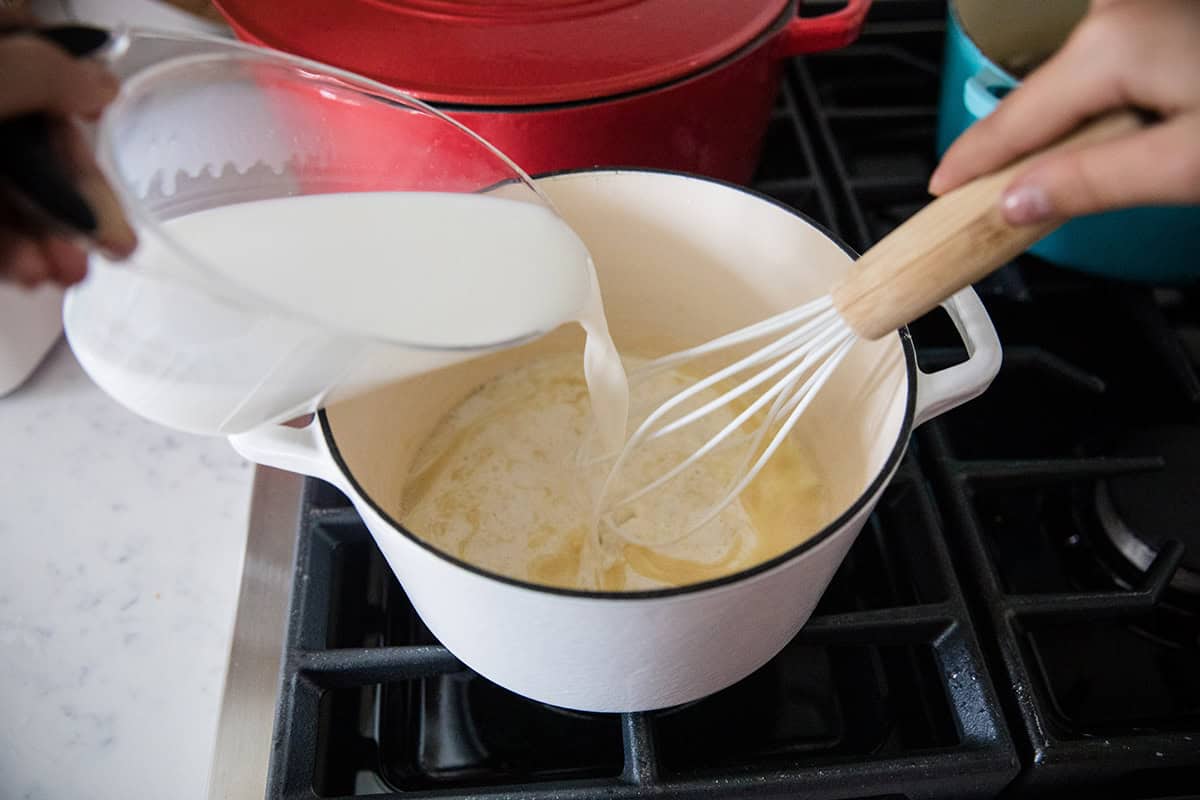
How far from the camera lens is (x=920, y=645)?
1.76ft

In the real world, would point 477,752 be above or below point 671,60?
below

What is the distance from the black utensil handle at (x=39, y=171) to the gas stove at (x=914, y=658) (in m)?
0.28

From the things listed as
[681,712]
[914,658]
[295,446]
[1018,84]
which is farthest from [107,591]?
[1018,84]

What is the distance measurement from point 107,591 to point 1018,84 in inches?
25.2

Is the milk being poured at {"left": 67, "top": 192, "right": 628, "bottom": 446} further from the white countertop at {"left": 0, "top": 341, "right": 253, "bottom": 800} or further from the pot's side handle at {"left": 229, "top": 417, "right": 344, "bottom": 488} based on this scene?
the white countertop at {"left": 0, "top": 341, "right": 253, "bottom": 800}

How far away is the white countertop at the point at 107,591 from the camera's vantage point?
20.1 inches

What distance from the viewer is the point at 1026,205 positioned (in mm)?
315

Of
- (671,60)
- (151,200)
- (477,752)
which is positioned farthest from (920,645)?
(151,200)

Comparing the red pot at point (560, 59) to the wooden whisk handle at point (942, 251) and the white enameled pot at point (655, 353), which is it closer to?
the white enameled pot at point (655, 353)

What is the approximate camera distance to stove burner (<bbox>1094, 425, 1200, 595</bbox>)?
54 cm

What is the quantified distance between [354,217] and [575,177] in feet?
0.44

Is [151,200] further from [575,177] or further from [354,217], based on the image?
[575,177]

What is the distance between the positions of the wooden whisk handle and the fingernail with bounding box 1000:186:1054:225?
0.5 inches

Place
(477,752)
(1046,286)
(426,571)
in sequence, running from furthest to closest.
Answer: (1046,286) → (477,752) → (426,571)
